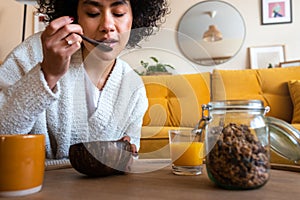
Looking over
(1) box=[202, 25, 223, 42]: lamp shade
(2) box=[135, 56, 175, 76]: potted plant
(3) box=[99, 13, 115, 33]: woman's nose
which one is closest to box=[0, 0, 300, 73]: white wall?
(1) box=[202, 25, 223, 42]: lamp shade

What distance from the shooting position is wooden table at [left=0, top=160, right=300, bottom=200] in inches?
16.8

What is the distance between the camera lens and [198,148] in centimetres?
61

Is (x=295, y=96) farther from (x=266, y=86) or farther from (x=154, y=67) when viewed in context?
(x=154, y=67)

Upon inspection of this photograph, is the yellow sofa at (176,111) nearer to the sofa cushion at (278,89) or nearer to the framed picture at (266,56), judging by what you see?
the sofa cushion at (278,89)

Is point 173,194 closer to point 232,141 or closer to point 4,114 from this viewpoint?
point 232,141

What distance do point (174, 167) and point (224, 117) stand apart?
7.0 inches

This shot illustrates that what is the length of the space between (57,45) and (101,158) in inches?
8.8

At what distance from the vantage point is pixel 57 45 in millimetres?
589

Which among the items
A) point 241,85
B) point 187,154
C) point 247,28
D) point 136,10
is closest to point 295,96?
point 241,85

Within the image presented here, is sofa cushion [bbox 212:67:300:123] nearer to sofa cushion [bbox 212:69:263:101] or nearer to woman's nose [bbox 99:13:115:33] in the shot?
sofa cushion [bbox 212:69:263:101]

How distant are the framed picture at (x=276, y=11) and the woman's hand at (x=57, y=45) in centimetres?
282

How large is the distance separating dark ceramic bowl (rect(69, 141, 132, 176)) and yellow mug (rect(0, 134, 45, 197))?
0.45ft

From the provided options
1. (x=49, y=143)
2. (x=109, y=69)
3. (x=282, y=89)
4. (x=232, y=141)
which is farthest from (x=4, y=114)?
(x=282, y=89)

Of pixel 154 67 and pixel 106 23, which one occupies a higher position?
pixel 106 23
